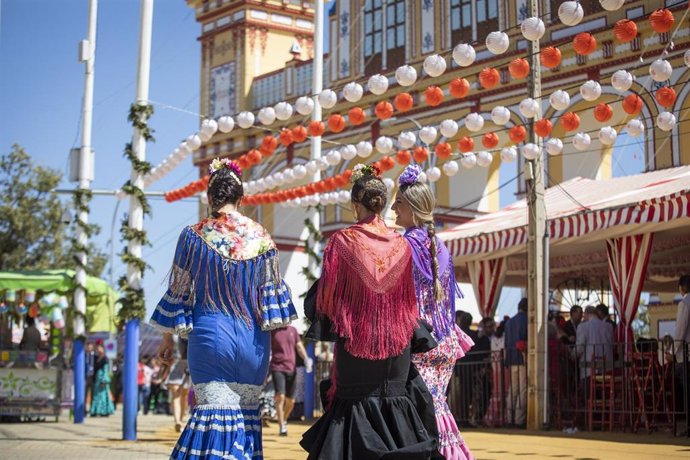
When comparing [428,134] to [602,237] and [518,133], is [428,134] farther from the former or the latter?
[602,237]

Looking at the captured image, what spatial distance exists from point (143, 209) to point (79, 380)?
5718mm

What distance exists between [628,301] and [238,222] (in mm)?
9756

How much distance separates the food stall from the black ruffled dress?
13701 mm

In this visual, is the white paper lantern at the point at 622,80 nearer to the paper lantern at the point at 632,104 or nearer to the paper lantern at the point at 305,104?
the paper lantern at the point at 632,104

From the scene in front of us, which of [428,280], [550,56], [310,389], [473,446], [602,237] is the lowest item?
[473,446]

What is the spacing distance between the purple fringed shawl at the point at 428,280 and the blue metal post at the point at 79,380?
1361 cm

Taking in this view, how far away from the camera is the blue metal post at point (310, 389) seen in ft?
62.8

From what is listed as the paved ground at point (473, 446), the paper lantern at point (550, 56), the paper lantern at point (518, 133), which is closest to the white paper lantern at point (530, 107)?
the paper lantern at point (518, 133)

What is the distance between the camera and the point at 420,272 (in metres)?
6.15

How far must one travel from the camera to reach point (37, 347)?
1967cm

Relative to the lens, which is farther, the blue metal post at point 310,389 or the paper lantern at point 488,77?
the blue metal post at point 310,389

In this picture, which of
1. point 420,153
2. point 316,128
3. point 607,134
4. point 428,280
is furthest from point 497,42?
point 428,280

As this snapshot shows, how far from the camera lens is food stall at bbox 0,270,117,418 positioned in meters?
19.0

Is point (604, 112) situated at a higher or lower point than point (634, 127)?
higher
